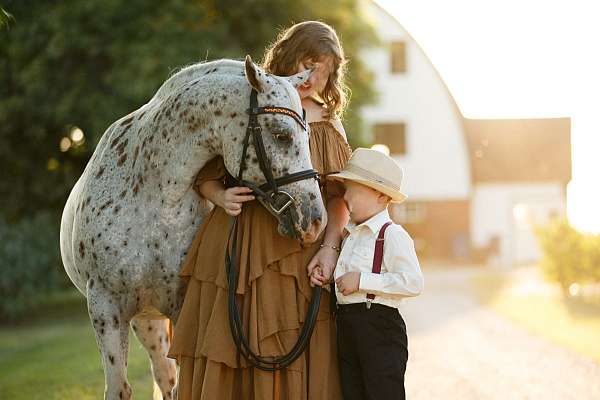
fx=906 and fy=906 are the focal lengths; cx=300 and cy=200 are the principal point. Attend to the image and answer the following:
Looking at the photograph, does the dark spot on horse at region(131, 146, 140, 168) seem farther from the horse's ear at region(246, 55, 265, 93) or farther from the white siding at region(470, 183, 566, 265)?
the white siding at region(470, 183, 566, 265)

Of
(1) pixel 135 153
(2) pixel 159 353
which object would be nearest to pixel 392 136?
(2) pixel 159 353

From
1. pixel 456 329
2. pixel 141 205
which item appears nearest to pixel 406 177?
pixel 456 329

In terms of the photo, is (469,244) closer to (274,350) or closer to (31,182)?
(31,182)

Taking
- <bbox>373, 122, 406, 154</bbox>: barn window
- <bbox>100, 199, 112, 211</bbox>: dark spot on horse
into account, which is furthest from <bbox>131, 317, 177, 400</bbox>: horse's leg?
<bbox>373, 122, 406, 154</bbox>: barn window

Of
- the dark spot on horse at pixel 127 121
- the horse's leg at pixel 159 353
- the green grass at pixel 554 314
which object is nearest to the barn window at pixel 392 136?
the green grass at pixel 554 314

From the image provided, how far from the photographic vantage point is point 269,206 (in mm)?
3830

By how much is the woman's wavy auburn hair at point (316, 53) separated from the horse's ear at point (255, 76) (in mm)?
398

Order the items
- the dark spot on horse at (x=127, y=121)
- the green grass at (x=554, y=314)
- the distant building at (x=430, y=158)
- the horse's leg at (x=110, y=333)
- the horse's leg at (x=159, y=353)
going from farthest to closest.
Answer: the distant building at (x=430, y=158) → the green grass at (x=554, y=314) → the horse's leg at (x=159, y=353) → the dark spot on horse at (x=127, y=121) → the horse's leg at (x=110, y=333)

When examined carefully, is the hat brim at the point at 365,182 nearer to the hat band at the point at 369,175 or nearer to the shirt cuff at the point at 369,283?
the hat band at the point at 369,175

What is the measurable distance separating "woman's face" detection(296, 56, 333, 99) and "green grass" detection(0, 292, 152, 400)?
14.7 ft

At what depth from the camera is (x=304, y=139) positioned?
12.6ft

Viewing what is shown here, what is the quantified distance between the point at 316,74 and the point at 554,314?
1090 centimetres

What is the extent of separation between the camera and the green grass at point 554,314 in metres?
11.2

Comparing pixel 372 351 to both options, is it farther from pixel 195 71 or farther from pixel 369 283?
pixel 195 71
